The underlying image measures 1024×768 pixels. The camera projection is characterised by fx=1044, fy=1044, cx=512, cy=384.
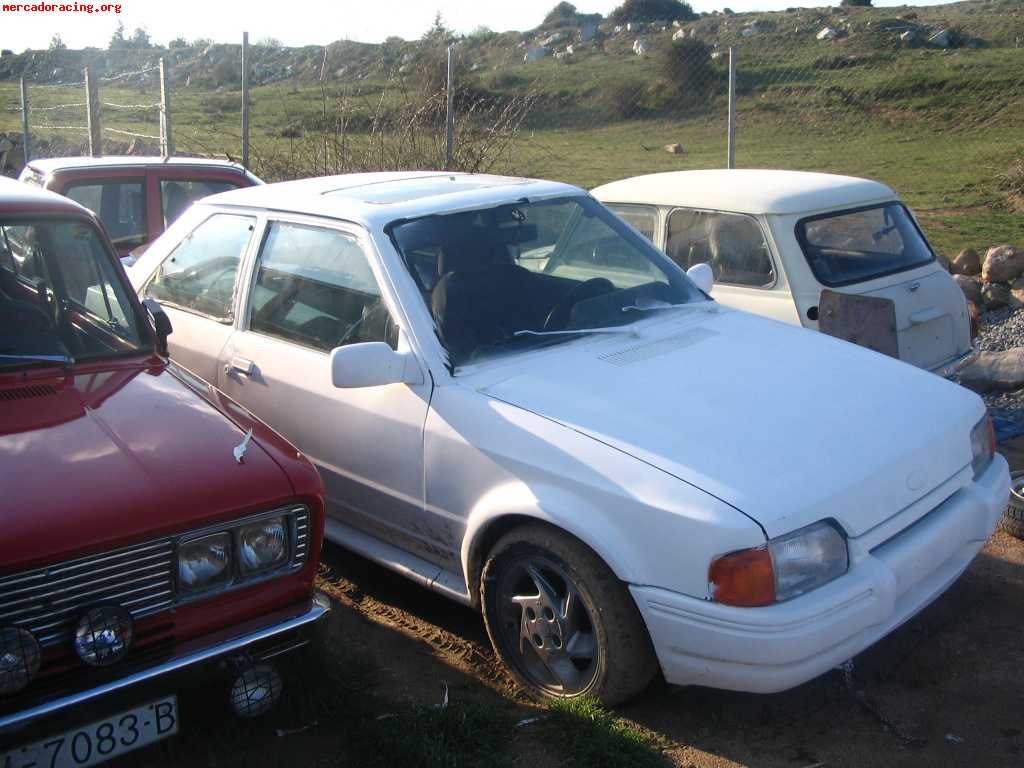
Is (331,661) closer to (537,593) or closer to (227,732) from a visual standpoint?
(227,732)

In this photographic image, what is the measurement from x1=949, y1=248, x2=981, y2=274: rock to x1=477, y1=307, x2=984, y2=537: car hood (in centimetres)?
573

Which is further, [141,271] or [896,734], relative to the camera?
[141,271]

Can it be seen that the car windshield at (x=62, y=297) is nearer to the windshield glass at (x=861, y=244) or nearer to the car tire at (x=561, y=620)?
the car tire at (x=561, y=620)

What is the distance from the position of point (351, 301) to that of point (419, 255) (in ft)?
1.15

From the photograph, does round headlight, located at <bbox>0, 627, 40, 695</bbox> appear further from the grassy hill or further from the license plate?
the grassy hill

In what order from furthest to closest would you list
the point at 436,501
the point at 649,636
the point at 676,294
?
the point at 676,294, the point at 436,501, the point at 649,636

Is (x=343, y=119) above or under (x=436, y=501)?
above

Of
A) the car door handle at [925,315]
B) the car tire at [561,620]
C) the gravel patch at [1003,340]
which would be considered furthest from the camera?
the gravel patch at [1003,340]

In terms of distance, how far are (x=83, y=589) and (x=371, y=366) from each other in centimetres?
129

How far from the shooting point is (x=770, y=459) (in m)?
3.38

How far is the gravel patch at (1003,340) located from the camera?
6.55 metres

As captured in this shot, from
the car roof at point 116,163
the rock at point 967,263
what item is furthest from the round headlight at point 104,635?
the rock at point 967,263

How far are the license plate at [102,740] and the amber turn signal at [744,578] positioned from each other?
1650mm

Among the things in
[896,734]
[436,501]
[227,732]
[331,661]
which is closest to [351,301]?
[436,501]
